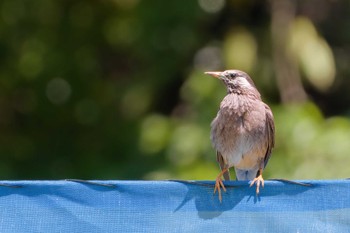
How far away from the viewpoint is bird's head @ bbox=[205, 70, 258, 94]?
5.37 metres

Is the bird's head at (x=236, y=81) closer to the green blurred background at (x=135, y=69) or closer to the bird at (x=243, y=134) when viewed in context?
the bird at (x=243, y=134)

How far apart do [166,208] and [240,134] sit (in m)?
1.44

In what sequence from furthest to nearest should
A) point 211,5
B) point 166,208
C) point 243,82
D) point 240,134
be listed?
point 211,5
point 243,82
point 240,134
point 166,208

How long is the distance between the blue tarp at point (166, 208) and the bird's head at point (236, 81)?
1.68 metres

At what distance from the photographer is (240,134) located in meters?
5.09

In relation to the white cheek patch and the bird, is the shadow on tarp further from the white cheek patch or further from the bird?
the white cheek patch

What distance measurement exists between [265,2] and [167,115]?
4.82 feet

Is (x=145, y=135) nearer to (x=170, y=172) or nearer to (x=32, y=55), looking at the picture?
(x=170, y=172)

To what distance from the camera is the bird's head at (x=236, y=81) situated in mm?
5367

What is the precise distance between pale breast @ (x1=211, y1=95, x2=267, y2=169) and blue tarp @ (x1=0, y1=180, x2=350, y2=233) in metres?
1.34

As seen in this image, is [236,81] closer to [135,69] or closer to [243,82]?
[243,82]

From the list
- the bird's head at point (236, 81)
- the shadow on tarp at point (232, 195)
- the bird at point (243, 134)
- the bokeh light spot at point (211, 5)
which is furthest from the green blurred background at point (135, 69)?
the shadow on tarp at point (232, 195)

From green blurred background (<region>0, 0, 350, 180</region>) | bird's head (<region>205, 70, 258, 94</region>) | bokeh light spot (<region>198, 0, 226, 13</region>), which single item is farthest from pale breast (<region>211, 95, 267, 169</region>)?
bokeh light spot (<region>198, 0, 226, 13</region>)

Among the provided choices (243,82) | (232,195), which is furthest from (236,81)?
(232,195)
